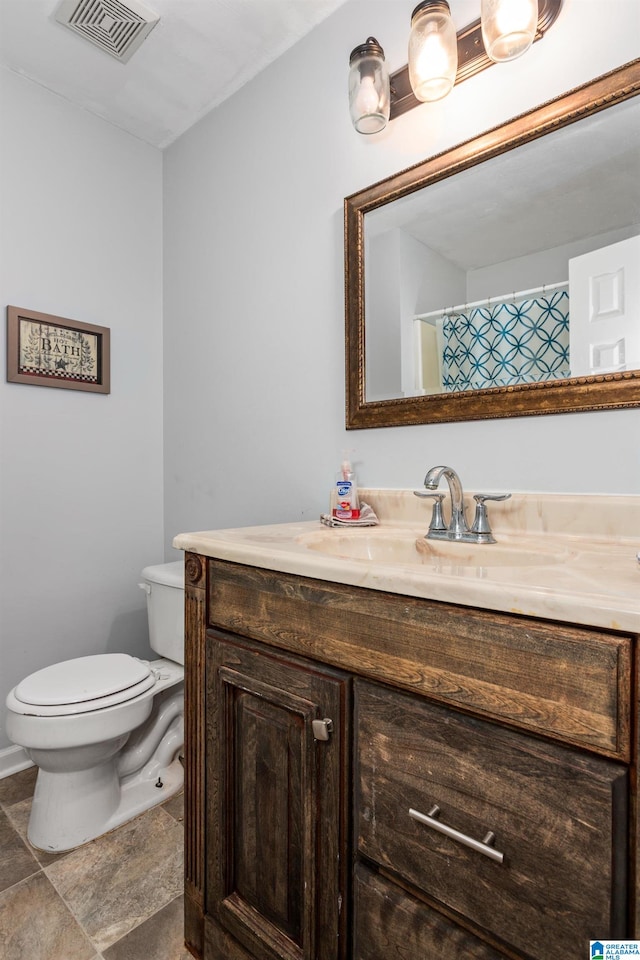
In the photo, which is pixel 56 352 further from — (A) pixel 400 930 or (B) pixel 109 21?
(A) pixel 400 930

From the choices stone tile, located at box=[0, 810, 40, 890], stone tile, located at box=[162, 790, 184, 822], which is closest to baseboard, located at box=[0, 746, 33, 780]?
stone tile, located at box=[0, 810, 40, 890]

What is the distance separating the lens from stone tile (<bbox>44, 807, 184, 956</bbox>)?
115cm

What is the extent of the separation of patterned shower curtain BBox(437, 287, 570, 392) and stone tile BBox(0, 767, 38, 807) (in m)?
1.82

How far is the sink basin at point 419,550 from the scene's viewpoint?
0.99 metres

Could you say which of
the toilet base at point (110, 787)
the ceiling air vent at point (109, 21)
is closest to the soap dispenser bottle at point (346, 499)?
the toilet base at point (110, 787)

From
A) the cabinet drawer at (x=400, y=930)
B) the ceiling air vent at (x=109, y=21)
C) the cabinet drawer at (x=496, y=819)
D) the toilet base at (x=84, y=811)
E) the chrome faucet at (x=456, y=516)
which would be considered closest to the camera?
the cabinet drawer at (x=496, y=819)

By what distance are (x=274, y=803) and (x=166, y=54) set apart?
2.18 m

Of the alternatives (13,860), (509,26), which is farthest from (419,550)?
(13,860)

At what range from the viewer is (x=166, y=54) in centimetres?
167

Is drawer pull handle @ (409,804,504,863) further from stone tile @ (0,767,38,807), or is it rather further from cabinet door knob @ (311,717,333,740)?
stone tile @ (0,767,38,807)

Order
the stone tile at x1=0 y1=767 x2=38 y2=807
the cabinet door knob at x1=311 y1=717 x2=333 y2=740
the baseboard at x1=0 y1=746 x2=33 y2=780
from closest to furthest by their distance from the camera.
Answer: the cabinet door knob at x1=311 y1=717 x2=333 y2=740 → the stone tile at x1=0 y1=767 x2=38 y2=807 → the baseboard at x1=0 y1=746 x2=33 y2=780

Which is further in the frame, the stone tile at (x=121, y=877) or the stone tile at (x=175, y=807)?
the stone tile at (x=175, y=807)

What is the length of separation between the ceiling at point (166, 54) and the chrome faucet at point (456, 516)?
145 cm

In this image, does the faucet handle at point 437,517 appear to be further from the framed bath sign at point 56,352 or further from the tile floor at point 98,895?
the framed bath sign at point 56,352
